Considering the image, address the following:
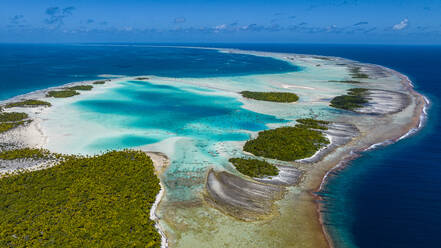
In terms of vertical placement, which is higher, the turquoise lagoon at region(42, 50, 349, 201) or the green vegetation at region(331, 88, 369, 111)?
the green vegetation at region(331, 88, 369, 111)

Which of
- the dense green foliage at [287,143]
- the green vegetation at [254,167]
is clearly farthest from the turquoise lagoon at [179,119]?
the dense green foliage at [287,143]

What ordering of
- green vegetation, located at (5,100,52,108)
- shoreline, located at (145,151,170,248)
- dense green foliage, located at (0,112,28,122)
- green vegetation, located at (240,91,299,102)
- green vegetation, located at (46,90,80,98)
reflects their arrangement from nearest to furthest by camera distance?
shoreline, located at (145,151,170,248)
dense green foliage, located at (0,112,28,122)
green vegetation, located at (5,100,52,108)
green vegetation, located at (240,91,299,102)
green vegetation, located at (46,90,80,98)

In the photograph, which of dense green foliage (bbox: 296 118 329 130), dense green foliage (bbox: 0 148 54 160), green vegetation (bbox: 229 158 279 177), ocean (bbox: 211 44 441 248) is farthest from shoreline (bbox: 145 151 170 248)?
dense green foliage (bbox: 296 118 329 130)

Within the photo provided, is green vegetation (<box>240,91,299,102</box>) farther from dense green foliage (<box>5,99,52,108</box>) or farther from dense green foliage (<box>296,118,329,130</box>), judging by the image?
dense green foliage (<box>5,99,52,108</box>)

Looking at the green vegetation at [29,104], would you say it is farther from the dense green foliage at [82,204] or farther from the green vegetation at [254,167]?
the green vegetation at [254,167]

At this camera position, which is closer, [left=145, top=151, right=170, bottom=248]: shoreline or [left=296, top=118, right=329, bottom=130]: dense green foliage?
[left=145, top=151, right=170, bottom=248]: shoreline

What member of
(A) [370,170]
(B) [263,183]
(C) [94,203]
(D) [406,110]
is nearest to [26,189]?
(C) [94,203]

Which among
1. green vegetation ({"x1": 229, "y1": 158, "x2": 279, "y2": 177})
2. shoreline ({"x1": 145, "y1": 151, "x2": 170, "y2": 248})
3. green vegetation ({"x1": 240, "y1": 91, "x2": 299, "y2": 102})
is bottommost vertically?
shoreline ({"x1": 145, "y1": 151, "x2": 170, "y2": 248})
